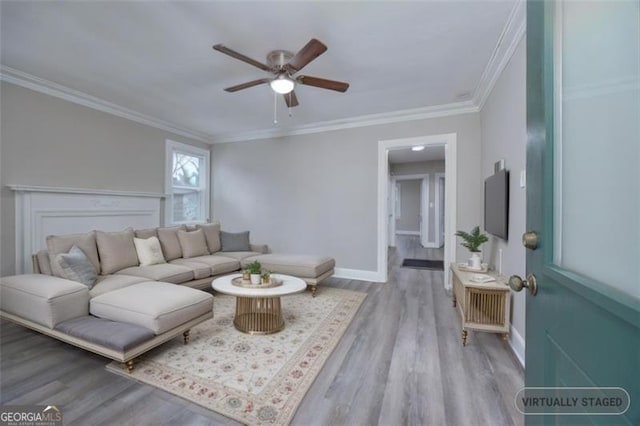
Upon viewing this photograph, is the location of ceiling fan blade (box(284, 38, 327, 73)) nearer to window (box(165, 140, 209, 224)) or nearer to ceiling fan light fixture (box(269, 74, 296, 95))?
ceiling fan light fixture (box(269, 74, 296, 95))

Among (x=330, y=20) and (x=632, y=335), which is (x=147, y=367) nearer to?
(x=632, y=335)

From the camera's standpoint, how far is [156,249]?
345cm

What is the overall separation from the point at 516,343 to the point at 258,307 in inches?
87.7

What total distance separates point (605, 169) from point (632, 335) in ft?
1.29

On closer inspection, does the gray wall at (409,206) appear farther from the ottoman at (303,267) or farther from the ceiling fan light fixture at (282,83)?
the ceiling fan light fixture at (282,83)

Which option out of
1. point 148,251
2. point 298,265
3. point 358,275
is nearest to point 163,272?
point 148,251

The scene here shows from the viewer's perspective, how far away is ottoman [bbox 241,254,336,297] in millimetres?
3525

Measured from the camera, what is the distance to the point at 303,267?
3559mm

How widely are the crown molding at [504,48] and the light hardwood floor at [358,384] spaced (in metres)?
2.55

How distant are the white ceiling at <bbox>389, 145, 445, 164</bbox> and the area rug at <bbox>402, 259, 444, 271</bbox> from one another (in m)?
2.49

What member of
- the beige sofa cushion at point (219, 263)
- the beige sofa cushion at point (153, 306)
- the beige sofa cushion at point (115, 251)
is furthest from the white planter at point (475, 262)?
the beige sofa cushion at point (115, 251)

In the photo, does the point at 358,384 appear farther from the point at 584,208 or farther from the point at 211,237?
the point at 211,237

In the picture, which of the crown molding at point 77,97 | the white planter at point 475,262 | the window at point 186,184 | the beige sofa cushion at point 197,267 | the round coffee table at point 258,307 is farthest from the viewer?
the window at point 186,184

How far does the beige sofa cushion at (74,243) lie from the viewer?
2.64 meters
